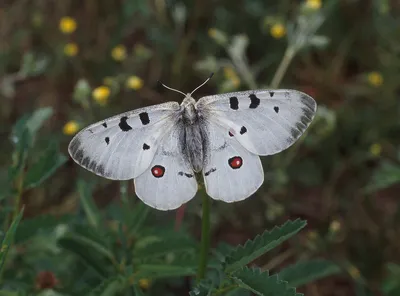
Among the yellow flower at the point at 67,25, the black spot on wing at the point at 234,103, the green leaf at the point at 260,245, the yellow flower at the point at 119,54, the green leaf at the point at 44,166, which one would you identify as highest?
the yellow flower at the point at 67,25

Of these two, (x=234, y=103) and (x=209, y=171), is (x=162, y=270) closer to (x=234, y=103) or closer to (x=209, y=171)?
(x=209, y=171)

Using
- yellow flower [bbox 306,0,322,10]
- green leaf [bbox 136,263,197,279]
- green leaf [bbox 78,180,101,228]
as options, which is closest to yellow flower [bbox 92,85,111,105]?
green leaf [bbox 78,180,101,228]

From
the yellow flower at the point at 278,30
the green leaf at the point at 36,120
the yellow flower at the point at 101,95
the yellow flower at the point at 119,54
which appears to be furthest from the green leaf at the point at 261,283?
the yellow flower at the point at 119,54

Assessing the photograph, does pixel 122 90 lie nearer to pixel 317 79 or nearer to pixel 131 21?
pixel 131 21

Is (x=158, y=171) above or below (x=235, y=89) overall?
below

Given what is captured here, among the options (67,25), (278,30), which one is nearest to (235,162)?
(278,30)

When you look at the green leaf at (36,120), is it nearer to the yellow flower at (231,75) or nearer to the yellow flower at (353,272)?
the yellow flower at (231,75)

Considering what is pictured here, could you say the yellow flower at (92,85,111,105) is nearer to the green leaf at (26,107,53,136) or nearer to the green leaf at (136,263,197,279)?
the green leaf at (26,107,53,136)
